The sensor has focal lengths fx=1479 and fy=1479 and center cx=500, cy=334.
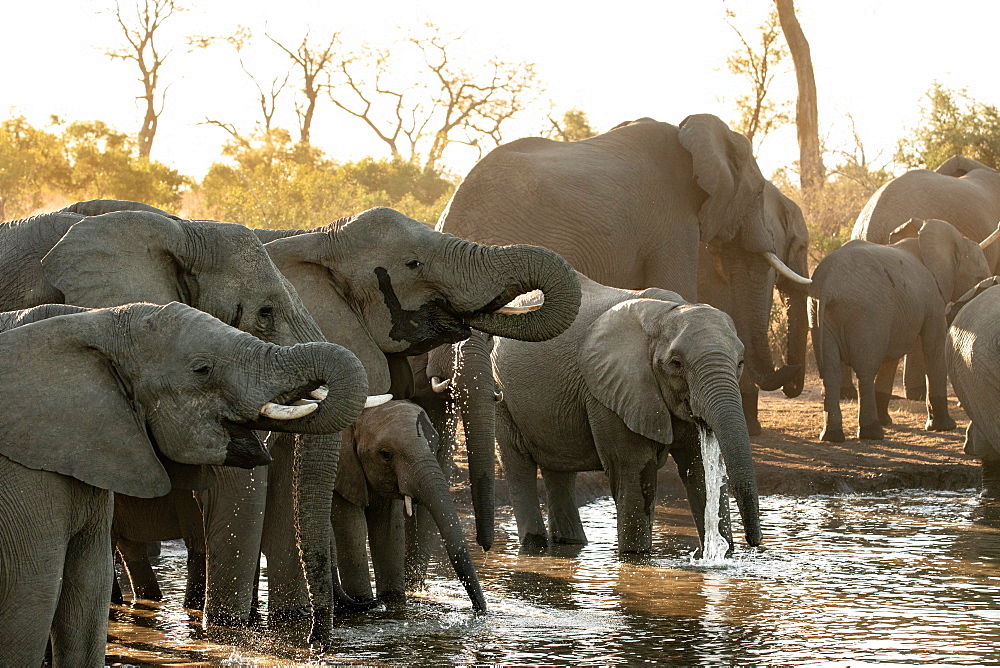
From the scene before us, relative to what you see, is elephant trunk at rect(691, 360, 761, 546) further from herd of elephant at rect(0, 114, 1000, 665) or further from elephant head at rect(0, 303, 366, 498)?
elephant head at rect(0, 303, 366, 498)

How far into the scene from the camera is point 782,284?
12.2m

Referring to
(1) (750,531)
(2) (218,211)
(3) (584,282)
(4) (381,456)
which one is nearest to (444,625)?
(4) (381,456)

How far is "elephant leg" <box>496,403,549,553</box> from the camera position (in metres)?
7.84

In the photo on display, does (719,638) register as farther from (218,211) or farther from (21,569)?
(218,211)

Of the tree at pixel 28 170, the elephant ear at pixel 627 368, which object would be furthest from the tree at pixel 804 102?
the elephant ear at pixel 627 368

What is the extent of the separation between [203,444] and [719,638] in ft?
8.20

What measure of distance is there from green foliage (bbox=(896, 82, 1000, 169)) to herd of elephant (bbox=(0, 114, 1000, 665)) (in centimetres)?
1041

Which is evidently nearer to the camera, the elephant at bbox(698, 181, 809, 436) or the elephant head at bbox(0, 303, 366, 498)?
the elephant head at bbox(0, 303, 366, 498)

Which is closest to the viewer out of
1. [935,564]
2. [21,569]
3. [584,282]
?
[21,569]

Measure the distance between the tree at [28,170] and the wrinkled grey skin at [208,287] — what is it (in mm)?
19549

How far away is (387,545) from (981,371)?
13.0ft

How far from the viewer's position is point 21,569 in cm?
335

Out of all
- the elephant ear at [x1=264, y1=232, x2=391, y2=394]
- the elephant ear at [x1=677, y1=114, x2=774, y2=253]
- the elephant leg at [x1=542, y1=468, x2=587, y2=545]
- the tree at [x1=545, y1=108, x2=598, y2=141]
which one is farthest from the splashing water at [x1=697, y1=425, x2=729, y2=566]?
the tree at [x1=545, y1=108, x2=598, y2=141]

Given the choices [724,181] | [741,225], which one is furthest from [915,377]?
[724,181]
